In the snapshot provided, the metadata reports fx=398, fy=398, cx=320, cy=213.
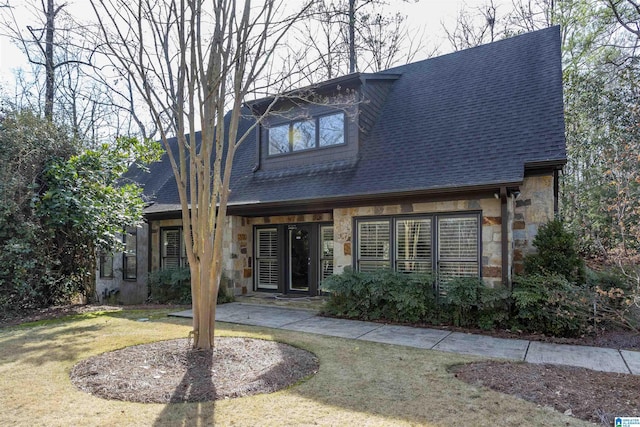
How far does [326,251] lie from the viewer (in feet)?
32.3

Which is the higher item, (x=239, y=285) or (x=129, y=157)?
(x=129, y=157)

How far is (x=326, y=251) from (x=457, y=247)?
11.7 feet

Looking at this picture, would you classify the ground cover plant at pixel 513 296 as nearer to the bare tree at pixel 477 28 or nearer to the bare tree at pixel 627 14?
the bare tree at pixel 627 14

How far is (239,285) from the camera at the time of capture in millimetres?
10070

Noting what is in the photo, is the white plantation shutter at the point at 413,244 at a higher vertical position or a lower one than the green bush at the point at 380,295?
higher

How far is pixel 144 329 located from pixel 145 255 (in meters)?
5.89

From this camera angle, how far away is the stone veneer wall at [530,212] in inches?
281

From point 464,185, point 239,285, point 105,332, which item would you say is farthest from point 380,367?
point 239,285

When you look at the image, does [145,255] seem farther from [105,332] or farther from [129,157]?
[105,332]

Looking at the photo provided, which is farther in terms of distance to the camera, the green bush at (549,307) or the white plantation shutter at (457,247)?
the white plantation shutter at (457,247)

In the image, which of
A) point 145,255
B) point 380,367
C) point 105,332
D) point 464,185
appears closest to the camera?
point 380,367

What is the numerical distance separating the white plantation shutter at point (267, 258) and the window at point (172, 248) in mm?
2180

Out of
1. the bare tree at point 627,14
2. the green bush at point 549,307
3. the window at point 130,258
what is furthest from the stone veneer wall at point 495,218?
the bare tree at point 627,14

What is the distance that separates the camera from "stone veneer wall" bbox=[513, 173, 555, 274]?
713 cm
